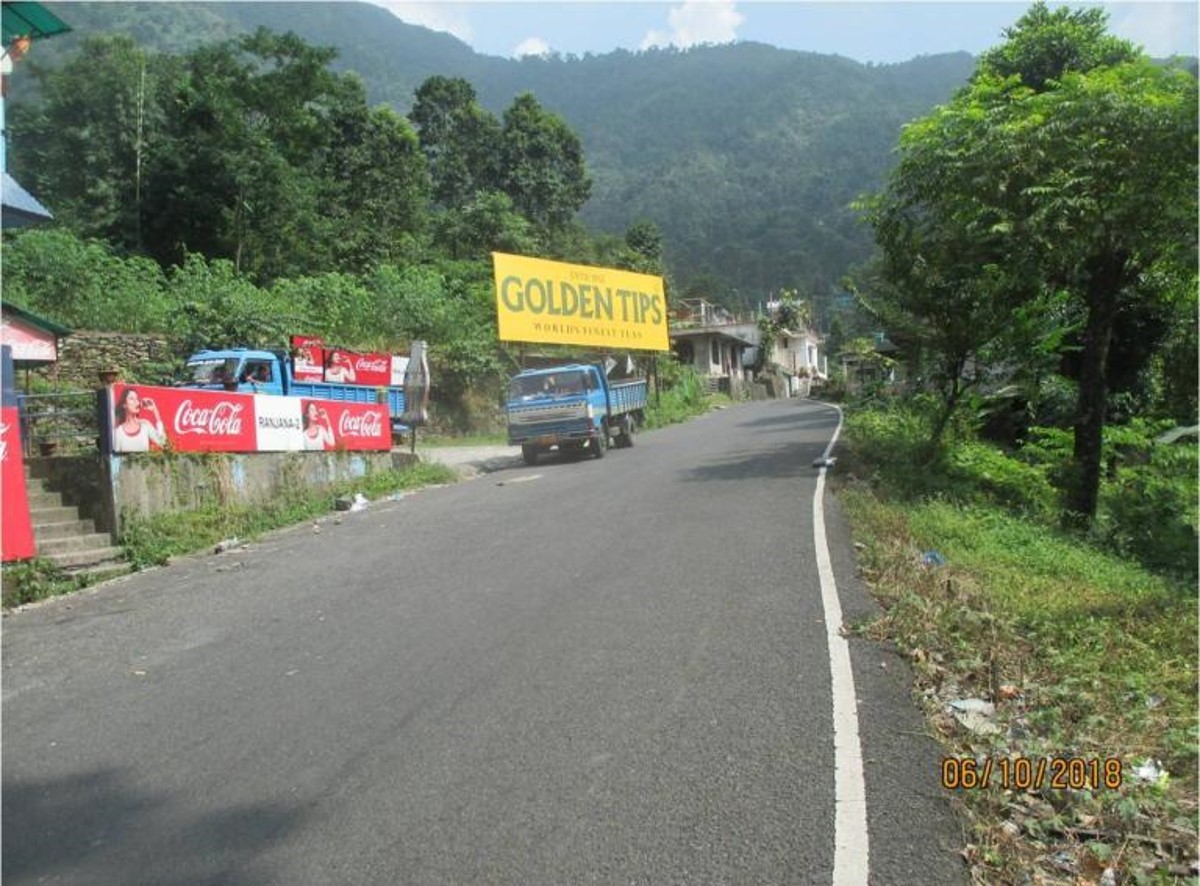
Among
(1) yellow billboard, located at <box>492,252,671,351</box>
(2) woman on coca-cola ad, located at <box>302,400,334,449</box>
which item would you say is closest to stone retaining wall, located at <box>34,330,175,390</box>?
(2) woman on coca-cola ad, located at <box>302,400,334,449</box>

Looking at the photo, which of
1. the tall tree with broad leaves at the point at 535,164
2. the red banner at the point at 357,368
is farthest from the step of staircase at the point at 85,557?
the tall tree with broad leaves at the point at 535,164

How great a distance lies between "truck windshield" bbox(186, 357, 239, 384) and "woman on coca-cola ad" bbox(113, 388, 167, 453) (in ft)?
27.1

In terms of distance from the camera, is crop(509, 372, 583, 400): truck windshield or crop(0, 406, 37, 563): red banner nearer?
crop(0, 406, 37, 563): red banner

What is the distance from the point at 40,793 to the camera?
4.99m

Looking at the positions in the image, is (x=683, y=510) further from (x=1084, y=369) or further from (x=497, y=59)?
(x=497, y=59)

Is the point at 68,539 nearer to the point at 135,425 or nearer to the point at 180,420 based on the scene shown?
the point at 135,425

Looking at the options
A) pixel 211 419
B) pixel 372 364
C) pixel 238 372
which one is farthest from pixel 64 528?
pixel 372 364

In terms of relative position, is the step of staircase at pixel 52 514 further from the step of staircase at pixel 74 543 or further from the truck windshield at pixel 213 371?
the truck windshield at pixel 213 371

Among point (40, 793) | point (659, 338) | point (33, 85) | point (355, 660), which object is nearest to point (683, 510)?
point (355, 660)

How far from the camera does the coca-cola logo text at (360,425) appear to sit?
59.7 feet

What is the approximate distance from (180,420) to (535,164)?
46.5m

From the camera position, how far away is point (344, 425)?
59.8ft

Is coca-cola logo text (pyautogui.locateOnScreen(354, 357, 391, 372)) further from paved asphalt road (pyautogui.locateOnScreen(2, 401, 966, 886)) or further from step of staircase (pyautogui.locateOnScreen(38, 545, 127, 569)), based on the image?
paved asphalt road (pyautogui.locateOnScreen(2, 401, 966, 886))

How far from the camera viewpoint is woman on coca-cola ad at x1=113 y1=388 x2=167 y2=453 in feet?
40.4
